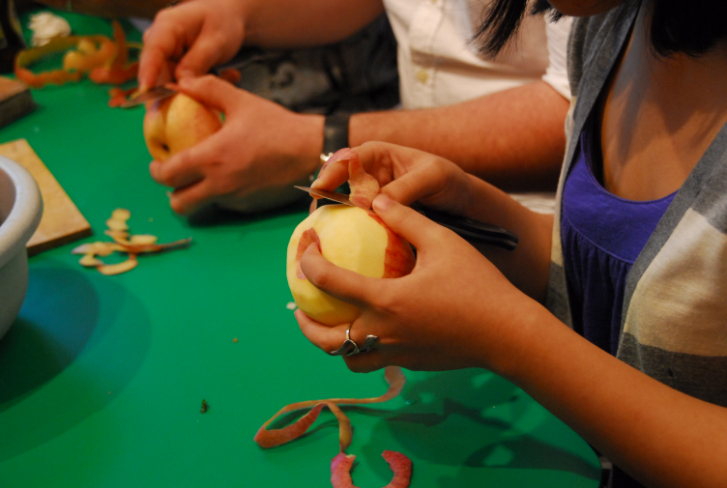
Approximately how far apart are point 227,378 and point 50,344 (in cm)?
27

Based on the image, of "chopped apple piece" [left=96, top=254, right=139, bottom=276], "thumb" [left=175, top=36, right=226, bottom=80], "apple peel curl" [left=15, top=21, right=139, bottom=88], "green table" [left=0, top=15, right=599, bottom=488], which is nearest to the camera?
"green table" [left=0, top=15, right=599, bottom=488]

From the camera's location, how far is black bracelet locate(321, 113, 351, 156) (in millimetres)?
990

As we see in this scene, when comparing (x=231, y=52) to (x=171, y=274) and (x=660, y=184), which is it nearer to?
(x=171, y=274)

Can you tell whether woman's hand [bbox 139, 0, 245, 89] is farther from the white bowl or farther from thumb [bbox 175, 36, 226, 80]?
the white bowl

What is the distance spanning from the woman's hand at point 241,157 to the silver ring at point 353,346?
0.50 meters

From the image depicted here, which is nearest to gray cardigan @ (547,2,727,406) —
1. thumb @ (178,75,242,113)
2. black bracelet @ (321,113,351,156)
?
black bracelet @ (321,113,351,156)

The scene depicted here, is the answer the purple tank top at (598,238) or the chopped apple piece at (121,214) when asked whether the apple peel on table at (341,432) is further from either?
the chopped apple piece at (121,214)

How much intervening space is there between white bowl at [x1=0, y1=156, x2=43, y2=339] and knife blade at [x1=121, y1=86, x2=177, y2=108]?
243mm

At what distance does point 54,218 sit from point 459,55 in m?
0.80

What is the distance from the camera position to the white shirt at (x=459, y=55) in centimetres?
98

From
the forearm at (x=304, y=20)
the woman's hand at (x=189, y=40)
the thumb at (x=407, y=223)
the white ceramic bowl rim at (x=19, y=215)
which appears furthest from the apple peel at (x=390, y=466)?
the forearm at (x=304, y=20)

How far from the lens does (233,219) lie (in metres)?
1.02

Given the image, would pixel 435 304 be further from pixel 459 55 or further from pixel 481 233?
pixel 459 55

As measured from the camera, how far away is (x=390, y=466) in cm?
58
